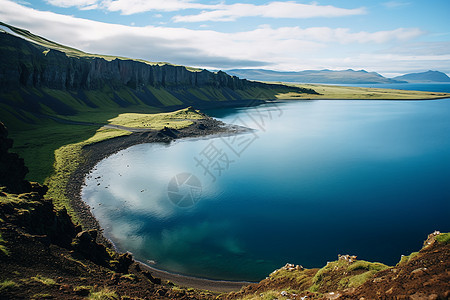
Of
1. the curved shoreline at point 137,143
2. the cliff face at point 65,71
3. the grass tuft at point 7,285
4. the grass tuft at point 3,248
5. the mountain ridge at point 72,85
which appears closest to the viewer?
the grass tuft at point 7,285

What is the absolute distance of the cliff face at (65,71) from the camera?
9900 centimetres

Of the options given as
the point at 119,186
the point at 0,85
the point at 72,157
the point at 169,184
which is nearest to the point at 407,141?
the point at 169,184

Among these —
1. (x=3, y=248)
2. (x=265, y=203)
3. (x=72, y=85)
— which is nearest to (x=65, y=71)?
(x=72, y=85)

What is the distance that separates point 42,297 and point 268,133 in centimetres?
9300

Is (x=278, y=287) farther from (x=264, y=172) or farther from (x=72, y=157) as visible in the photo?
(x=72, y=157)

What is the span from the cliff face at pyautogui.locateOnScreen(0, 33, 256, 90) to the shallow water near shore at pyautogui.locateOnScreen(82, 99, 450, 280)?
207ft

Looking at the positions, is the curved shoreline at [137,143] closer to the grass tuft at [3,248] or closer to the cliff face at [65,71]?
the grass tuft at [3,248]

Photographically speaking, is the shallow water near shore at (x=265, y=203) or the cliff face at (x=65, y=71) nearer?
the shallow water near shore at (x=265, y=203)

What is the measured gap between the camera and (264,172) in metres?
59.1

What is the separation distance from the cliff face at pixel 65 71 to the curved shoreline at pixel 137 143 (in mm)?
52011

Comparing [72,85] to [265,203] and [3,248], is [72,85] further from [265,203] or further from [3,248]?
[3,248]

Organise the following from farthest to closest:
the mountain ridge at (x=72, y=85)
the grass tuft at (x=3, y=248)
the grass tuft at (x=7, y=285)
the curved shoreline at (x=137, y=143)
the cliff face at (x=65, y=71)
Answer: the cliff face at (x=65, y=71)
the mountain ridge at (x=72, y=85)
the curved shoreline at (x=137, y=143)
the grass tuft at (x=3, y=248)
the grass tuft at (x=7, y=285)

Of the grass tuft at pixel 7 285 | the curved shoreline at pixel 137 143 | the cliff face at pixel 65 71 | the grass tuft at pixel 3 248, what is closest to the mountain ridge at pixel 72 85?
the cliff face at pixel 65 71

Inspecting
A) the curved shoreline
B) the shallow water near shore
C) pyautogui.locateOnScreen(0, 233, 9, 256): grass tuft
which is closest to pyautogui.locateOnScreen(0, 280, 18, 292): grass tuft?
pyautogui.locateOnScreen(0, 233, 9, 256): grass tuft
